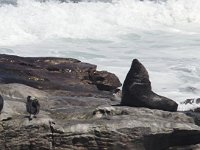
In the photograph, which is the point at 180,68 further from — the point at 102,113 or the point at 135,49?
the point at 102,113

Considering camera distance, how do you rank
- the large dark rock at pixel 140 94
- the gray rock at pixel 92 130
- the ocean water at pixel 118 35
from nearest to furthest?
the gray rock at pixel 92 130, the large dark rock at pixel 140 94, the ocean water at pixel 118 35

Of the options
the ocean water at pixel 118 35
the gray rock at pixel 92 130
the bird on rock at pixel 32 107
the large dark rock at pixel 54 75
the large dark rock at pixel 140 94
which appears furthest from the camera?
the ocean water at pixel 118 35

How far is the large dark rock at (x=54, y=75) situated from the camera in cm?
1527

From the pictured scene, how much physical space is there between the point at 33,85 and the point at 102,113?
387 cm

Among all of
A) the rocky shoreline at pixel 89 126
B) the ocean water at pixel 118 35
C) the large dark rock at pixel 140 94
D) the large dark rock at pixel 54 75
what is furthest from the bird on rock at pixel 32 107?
the ocean water at pixel 118 35

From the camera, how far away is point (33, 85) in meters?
15.0

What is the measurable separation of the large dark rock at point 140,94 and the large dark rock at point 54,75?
7.98 feet

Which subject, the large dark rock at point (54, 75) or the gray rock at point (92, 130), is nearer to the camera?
the gray rock at point (92, 130)

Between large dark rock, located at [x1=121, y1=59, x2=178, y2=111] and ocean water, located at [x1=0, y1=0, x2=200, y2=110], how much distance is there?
5.08m

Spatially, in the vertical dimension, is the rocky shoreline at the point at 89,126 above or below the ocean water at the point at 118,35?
below

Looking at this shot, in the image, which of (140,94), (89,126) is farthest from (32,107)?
(140,94)

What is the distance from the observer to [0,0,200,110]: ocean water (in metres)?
24.1

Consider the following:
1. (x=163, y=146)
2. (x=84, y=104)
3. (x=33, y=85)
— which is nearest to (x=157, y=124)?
(x=163, y=146)

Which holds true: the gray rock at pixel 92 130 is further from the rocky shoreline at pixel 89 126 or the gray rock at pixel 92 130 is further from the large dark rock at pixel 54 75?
the large dark rock at pixel 54 75
